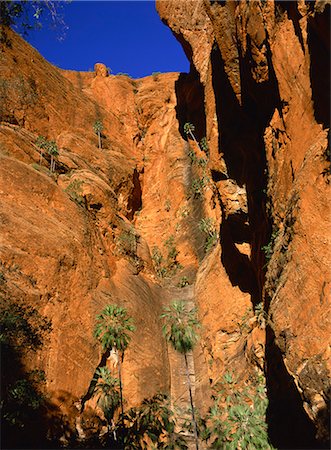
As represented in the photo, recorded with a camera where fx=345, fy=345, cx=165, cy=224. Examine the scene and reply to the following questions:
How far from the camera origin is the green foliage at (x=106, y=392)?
2088 centimetres

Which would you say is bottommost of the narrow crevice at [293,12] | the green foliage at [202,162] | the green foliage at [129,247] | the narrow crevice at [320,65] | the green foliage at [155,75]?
the narrow crevice at [320,65]

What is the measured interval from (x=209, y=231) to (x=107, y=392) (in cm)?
2341

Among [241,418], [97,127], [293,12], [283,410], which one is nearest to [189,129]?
[97,127]

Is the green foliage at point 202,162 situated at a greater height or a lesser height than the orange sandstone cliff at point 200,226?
greater

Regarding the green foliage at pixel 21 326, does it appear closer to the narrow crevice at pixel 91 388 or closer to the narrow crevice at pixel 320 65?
the narrow crevice at pixel 91 388

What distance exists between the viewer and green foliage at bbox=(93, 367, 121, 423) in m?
20.9

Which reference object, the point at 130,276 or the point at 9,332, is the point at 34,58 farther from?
the point at 9,332

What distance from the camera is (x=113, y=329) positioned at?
22.9 m

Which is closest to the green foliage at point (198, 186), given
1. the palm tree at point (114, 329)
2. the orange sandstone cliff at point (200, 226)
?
the orange sandstone cliff at point (200, 226)

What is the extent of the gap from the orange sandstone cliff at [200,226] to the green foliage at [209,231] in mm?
524

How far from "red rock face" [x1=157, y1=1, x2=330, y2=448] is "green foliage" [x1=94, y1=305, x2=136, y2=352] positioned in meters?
8.49

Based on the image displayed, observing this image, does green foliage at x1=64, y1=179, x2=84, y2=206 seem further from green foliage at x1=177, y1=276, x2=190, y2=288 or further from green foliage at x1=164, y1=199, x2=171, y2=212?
green foliage at x1=164, y1=199, x2=171, y2=212

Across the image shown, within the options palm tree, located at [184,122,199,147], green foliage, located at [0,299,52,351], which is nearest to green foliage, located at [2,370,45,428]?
green foliage, located at [0,299,52,351]

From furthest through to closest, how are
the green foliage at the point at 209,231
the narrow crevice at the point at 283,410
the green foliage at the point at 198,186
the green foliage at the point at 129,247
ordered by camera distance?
the green foliage at the point at 198,186 < the green foliage at the point at 209,231 < the green foliage at the point at 129,247 < the narrow crevice at the point at 283,410
